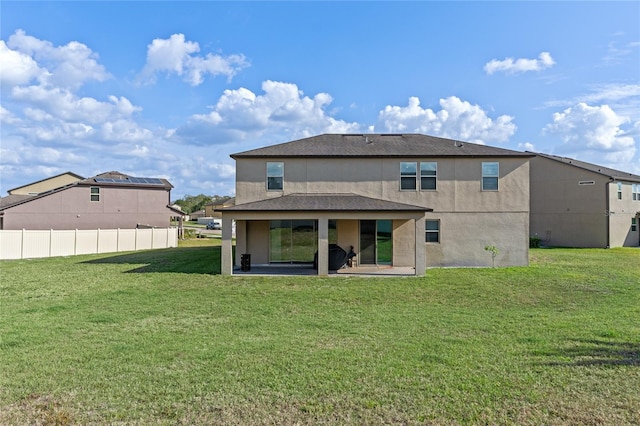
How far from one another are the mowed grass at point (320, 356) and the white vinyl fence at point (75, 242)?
38.3 feet

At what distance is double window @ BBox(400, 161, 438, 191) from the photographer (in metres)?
17.7

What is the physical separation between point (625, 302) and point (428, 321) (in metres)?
6.00

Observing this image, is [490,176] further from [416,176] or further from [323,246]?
[323,246]

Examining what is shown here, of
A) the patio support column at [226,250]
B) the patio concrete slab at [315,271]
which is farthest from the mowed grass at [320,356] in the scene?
the patio concrete slab at [315,271]

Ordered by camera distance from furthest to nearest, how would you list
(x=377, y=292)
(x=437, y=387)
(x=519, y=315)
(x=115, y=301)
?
1. (x=377, y=292)
2. (x=115, y=301)
3. (x=519, y=315)
4. (x=437, y=387)

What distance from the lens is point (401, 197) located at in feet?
58.2

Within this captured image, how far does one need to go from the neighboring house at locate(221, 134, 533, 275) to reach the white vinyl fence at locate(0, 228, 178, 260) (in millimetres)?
12672

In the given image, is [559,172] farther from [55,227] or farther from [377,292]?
[55,227]

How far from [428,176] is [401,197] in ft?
5.05

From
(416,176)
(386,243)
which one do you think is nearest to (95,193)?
(386,243)

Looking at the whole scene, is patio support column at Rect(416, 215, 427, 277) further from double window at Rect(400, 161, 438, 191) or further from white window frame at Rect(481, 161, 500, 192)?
white window frame at Rect(481, 161, 500, 192)

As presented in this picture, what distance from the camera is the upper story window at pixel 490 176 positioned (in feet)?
58.0

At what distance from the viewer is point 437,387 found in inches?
191

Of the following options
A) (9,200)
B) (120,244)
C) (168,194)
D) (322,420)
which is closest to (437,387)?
(322,420)
